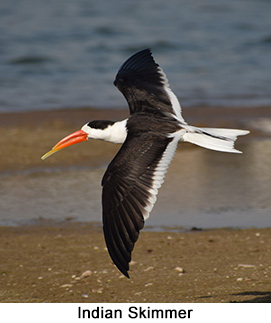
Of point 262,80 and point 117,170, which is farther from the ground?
point 117,170

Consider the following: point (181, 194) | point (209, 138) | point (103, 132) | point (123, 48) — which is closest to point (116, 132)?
point (103, 132)

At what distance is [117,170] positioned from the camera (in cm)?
458

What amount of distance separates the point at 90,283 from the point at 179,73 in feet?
29.3

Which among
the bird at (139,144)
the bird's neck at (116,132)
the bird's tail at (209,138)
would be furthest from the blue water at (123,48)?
the bird's tail at (209,138)

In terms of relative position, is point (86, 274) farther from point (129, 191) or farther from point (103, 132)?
point (103, 132)

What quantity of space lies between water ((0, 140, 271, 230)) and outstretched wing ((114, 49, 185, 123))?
46.9 inches

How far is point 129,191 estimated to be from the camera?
14.8ft

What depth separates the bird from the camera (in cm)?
436

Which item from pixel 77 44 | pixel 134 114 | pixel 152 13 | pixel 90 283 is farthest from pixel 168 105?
pixel 152 13

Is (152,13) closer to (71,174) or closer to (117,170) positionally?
(71,174)

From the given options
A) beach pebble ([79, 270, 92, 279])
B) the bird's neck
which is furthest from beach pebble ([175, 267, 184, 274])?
the bird's neck

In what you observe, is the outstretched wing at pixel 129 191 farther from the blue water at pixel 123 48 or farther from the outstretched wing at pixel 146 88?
the blue water at pixel 123 48

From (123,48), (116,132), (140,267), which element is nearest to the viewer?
(140,267)

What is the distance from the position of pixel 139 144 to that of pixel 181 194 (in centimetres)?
229
